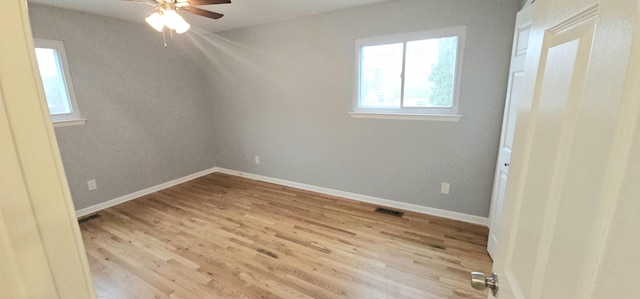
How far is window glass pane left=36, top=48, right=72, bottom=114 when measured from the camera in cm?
270

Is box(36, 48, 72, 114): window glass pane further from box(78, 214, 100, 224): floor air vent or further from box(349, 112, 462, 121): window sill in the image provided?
box(349, 112, 462, 121): window sill

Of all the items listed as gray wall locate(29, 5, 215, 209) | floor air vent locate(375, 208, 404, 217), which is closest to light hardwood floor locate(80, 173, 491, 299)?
floor air vent locate(375, 208, 404, 217)

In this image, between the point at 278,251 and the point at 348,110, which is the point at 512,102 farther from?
the point at 278,251

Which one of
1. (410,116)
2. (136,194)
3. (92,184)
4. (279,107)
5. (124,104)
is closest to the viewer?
(410,116)

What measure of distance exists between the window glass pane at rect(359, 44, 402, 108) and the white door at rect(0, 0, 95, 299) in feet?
9.24

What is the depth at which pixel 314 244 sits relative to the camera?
2.35 m

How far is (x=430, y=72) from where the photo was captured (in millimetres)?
2615

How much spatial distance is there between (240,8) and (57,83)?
7.34 feet

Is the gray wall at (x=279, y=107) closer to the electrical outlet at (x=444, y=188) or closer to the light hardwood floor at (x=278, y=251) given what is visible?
the electrical outlet at (x=444, y=188)

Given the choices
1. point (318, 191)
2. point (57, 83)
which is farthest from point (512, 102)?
point (57, 83)

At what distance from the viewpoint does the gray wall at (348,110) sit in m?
2.37

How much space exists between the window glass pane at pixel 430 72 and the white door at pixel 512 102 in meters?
0.60

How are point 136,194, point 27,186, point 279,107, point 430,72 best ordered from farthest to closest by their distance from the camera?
point 279,107 < point 136,194 < point 430,72 < point 27,186

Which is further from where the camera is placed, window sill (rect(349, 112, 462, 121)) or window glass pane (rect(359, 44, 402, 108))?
window glass pane (rect(359, 44, 402, 108))
